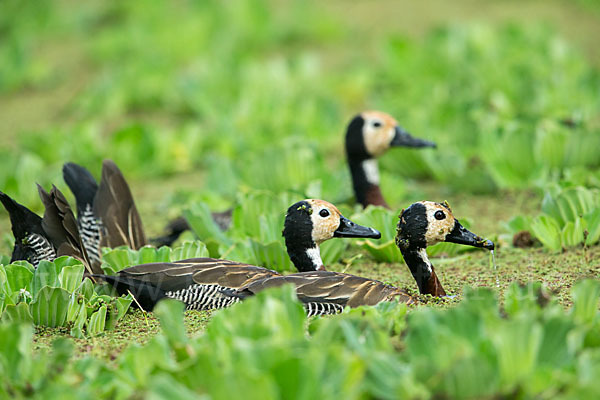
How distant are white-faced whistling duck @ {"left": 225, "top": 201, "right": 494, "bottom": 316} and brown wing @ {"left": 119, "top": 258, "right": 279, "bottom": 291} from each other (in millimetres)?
86

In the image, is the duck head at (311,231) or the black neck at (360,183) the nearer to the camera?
the duck head at (311,231)

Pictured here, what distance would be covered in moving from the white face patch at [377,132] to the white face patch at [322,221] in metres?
1.62

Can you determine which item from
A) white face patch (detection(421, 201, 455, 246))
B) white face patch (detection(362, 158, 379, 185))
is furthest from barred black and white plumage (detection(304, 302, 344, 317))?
white face patch (detection(362, 158, 379, 185))

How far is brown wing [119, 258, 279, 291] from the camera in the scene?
4.02 m

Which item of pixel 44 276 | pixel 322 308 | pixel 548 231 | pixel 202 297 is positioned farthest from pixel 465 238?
pixel 44 276

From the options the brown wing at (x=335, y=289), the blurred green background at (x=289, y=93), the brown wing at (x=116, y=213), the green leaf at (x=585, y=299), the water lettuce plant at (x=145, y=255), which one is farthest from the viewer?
the blurred green background at (x=289, y=93)

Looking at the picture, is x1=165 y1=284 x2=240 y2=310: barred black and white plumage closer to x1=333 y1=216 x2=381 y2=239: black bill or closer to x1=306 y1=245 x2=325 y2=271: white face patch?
x1=306 y1=245 x2=325 y2=271: white face patch

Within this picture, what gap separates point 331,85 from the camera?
29.7ft

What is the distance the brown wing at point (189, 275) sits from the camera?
402cm

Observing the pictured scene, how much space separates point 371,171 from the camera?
19.2 feet

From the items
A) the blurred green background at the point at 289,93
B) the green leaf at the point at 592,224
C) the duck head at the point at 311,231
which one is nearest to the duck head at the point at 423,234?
the duck head at the point at 311,231

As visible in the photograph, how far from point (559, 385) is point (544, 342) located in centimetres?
19

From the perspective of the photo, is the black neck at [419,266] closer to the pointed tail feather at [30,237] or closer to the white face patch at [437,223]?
the white face patch at [437,223]

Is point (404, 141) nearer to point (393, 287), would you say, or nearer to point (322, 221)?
point (322, 221)
